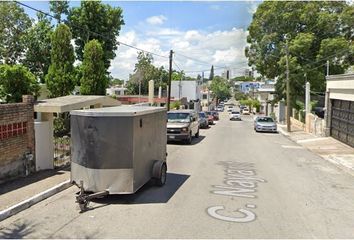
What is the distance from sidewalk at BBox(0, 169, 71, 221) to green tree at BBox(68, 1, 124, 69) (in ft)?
76.4

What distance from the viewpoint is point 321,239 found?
7.20 meters

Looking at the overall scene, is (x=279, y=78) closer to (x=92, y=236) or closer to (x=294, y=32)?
(x=294, y=32)

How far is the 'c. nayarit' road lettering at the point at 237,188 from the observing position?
8484 mm

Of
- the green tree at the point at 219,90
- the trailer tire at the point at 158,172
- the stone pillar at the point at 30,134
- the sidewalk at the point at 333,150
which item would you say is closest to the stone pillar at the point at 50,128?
the stone pillar at the point at 30,134

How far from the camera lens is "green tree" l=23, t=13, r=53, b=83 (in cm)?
3606

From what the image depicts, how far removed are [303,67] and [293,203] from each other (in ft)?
114

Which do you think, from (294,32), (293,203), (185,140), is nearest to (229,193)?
(293,203)

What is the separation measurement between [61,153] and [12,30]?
91.7 ft

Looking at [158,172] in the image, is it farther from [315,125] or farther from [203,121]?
[203,121]

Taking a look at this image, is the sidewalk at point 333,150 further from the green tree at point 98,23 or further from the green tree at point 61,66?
the green tree at point 98,23

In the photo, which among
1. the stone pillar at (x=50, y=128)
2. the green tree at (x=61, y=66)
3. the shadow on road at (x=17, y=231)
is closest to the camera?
the shadow on road at (x=17, y=231)

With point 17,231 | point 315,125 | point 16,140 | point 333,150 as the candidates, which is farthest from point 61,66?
point 315,125

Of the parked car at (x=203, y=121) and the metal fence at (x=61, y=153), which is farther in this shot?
the parked car at (x=203, y=121)

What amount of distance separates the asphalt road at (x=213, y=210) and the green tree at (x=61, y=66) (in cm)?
1080
